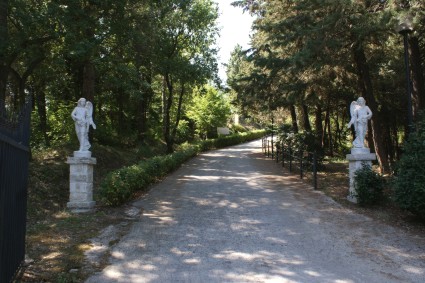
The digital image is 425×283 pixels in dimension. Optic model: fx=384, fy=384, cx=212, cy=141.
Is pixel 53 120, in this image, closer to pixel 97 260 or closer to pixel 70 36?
pixel 70 36

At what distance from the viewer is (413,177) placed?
302 inches

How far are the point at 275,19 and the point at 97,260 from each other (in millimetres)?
12756

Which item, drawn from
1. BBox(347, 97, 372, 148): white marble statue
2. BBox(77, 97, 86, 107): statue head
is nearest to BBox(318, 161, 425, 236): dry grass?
BBox(347, 97, 372, 148): white marble statue

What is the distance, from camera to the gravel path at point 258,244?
526 centimetres

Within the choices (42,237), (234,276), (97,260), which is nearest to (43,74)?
(42,237)

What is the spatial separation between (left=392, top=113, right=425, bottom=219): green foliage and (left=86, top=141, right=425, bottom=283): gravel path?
631 millimetres

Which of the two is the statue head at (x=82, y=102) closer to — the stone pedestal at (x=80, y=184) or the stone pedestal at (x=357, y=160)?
the stone pedestal at (x=80, y=184)

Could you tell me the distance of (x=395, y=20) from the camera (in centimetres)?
886

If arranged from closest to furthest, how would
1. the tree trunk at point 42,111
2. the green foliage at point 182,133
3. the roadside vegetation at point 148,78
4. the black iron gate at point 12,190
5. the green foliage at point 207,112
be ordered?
the black iron gate at point 12,190
the roadside vegetation at point 148,78
the tree trunk at point 42,111
the green foliage at point 182,133
the green foliage at point 207,112

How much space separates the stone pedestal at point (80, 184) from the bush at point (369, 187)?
658cm

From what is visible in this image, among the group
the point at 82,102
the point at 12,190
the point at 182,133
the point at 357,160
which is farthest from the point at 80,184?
the point at 182,133

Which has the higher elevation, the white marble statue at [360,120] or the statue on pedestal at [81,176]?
the white marble statue at [360,120]

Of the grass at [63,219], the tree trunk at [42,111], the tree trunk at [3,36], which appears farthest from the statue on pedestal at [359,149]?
the tree trunk at [42,111]

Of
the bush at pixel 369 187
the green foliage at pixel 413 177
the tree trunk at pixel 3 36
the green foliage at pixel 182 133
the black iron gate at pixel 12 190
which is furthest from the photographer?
the green foliage at pixel 182 133
